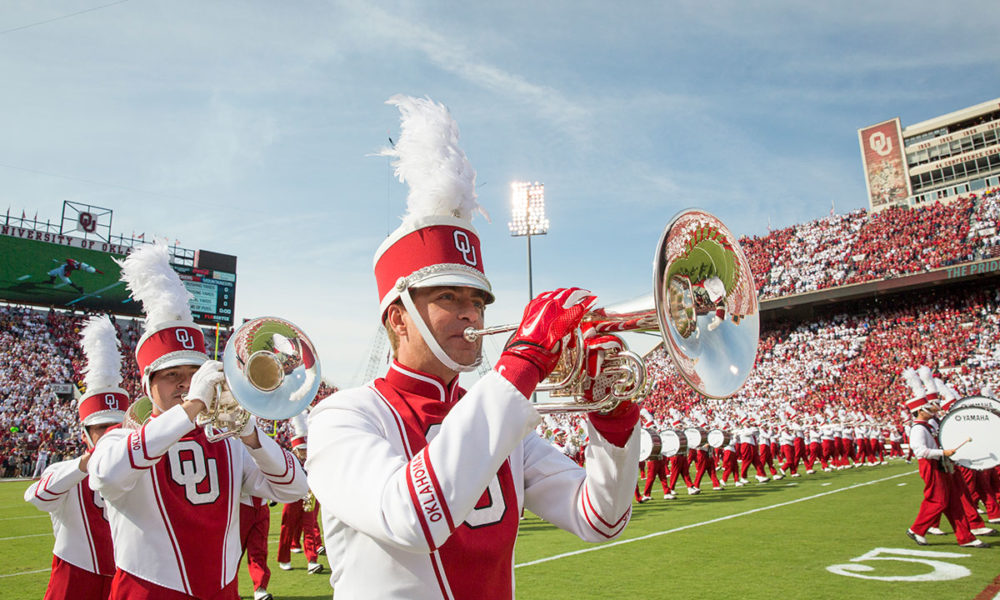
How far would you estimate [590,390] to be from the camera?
1993 mm

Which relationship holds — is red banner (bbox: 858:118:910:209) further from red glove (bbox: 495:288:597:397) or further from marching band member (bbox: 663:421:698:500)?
red glove (bbox: 495:288:597:397)

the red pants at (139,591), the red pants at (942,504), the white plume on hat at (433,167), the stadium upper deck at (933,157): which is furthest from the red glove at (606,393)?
the stadium upper deck at (933,157)

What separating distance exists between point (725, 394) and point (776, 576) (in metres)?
5.75

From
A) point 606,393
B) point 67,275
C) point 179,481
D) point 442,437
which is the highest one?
point 67,275

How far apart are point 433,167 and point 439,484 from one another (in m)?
1.13

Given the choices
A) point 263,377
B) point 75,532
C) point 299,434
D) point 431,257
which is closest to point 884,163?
point 299,434

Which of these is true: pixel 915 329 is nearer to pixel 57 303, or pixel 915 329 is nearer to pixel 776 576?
pixel 776 576

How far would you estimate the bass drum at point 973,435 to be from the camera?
8.54m

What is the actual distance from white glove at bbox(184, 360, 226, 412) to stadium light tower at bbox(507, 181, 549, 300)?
23.5 meters

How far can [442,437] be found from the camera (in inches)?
61.5

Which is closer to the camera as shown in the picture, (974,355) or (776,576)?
(776,576)

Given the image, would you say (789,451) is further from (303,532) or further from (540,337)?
(540,337)

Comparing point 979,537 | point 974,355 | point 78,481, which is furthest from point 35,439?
point 974,355

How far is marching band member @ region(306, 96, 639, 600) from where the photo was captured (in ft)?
5.13
